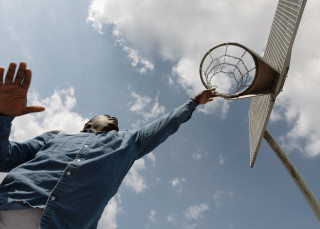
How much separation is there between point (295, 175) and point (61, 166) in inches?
207

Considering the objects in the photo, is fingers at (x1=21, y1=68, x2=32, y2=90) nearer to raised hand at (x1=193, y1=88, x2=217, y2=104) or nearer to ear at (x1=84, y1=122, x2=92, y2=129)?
ear at (x1=84, y1=122, x2=92, y2=129)

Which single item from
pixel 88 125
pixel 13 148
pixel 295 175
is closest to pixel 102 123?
pixel 88 125

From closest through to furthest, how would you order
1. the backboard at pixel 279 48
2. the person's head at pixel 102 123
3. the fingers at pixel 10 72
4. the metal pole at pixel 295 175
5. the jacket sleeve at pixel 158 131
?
the fingers at pixel 10 72 → the jacket sleeve at pixel 158 131 → the person's head at pixel 102 123 → the backboard at pixel 279 48 → the metal pole at pixel 295 175

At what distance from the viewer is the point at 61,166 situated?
283 cm

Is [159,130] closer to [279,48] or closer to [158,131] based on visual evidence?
[158,131]

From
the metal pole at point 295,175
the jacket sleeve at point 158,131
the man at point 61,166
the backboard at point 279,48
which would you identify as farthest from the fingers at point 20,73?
the metal pole at point 295,175

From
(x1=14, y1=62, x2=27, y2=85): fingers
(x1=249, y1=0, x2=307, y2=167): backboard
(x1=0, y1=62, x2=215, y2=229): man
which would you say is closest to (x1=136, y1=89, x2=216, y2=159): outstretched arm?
(x1=0, y1=62, x2=215, y2=229): man

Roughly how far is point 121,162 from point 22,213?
3.83 feet

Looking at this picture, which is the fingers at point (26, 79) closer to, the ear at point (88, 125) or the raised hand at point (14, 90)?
the raised hand at point (14, 90)

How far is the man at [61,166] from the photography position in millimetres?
2428

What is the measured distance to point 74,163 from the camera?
2832 millimetres

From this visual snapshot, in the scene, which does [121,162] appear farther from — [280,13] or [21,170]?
[280,13]

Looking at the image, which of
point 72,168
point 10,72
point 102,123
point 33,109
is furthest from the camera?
point 102,123

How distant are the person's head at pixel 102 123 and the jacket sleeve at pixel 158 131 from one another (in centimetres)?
73
